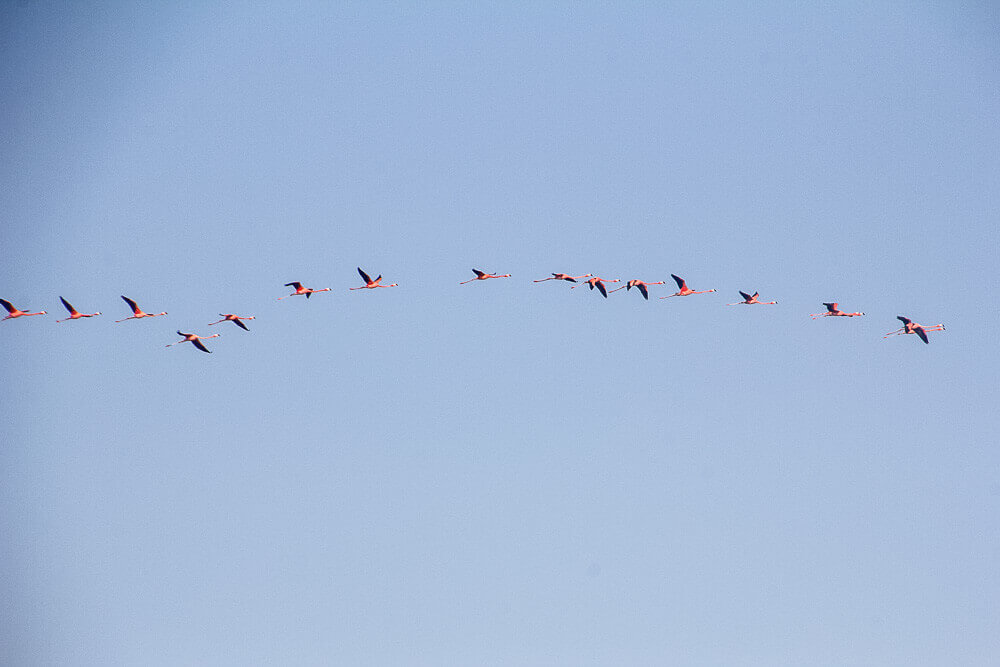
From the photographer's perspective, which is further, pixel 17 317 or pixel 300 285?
pixel 300 285

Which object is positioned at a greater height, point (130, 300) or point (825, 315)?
point (825, 315)

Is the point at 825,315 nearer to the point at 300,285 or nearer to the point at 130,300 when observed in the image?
the point at 300,285

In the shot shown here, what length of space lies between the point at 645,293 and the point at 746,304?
315 inches

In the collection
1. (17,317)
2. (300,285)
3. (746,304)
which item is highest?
(746,304)

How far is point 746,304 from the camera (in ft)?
356

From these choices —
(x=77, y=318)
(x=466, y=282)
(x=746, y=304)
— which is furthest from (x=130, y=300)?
(x=746, y=304)

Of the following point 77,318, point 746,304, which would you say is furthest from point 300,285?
point 746,304

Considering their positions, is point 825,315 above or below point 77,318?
above

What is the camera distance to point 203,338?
4031 inches

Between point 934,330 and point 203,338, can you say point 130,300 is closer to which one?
point 203,338

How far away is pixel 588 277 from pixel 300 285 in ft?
58.9

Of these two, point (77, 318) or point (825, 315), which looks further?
point (825, 315)

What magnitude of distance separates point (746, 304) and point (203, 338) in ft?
113

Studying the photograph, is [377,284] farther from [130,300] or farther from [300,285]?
[130,300]
